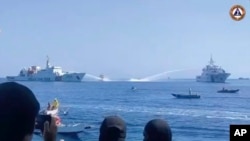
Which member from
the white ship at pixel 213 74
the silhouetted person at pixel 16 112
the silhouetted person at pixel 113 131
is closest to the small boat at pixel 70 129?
the silhouetted person at pixel 113 131

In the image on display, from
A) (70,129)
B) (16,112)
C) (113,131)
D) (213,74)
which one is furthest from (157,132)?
(213,74)

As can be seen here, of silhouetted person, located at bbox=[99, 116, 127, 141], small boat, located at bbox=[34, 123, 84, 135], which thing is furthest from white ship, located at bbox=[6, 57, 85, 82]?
silhouetted person, located at bbox=[99, 116, 127, 141]

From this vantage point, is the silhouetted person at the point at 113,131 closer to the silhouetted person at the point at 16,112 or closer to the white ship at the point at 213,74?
the silhouetted person at the point at 16,112

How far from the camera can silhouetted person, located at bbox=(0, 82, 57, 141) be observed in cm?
168

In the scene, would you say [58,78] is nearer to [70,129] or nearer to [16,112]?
[70,129]

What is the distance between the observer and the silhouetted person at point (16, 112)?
1.68 m

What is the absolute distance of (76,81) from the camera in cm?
16662

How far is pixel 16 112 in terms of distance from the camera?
5.53 ft

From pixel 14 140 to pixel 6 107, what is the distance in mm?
137

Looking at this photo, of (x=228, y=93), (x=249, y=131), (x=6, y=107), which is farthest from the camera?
(x=228, y=93)

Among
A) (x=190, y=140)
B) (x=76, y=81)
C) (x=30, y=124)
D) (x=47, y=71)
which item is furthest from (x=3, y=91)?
(x=76, y=81)

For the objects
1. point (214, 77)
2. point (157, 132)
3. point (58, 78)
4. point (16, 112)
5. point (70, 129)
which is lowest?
point (70, 129)

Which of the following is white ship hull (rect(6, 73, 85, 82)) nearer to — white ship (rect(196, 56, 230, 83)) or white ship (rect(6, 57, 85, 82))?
white ship (rect(6, 57, 85, 82))

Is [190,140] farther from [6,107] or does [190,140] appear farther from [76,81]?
[76,81]
